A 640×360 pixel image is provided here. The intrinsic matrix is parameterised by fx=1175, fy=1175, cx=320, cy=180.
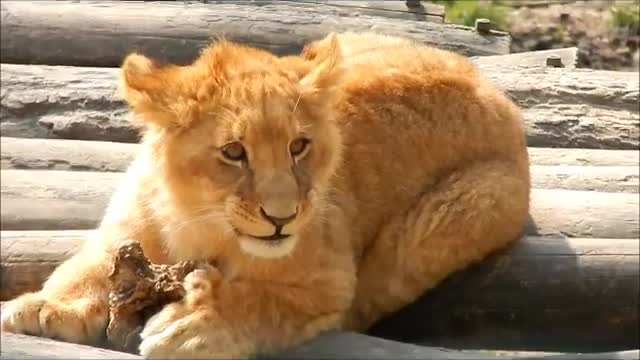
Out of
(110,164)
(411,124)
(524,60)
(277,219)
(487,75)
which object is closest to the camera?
(277,219)

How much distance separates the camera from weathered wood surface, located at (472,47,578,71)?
4773 millimetres

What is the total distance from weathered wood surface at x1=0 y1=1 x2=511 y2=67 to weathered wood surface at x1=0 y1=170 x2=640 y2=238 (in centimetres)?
97

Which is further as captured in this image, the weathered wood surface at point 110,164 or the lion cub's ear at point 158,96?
the weathered wood surface at point 110,164

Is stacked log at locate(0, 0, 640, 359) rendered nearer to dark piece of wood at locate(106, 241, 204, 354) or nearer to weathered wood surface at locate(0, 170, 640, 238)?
weathered wood surface at locate(0, 170, 640, 238)

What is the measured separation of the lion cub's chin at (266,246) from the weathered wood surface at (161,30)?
2.01 m

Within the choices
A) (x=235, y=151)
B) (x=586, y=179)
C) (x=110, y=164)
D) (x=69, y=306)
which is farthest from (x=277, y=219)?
(x=586, y=179)

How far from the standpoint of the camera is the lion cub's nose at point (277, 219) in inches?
110

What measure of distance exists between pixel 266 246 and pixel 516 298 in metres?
0.93

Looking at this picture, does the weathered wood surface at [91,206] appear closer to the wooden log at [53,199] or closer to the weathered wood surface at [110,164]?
the wooden log at [53,199]

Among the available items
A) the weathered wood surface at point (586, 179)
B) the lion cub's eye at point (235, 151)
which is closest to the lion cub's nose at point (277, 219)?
the lion cub's eye at point (235, 151)

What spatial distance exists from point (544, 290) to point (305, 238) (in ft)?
2.59

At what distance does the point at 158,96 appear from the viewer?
9.82 ft

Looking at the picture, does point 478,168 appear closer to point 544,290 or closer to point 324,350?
point 544,290

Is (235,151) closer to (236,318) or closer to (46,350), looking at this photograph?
(236,318)
